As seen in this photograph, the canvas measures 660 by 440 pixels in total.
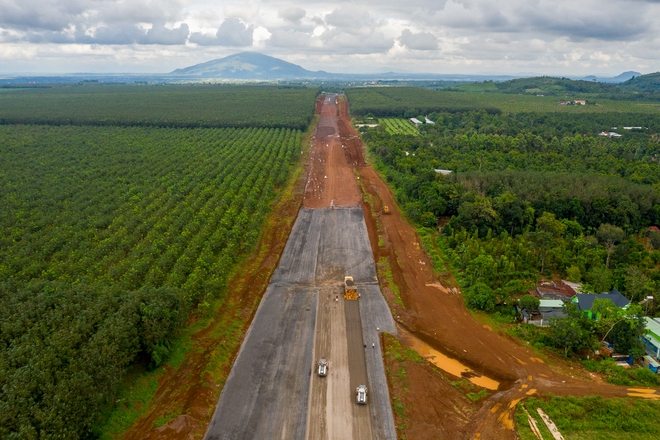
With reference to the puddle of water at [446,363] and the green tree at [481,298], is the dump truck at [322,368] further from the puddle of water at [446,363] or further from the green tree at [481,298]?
the green tree at [481,298]

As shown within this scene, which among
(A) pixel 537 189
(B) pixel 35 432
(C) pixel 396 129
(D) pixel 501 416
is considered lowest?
(D) pixel 501 416

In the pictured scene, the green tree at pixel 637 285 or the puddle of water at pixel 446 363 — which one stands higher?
the green tree at pixel 637 285

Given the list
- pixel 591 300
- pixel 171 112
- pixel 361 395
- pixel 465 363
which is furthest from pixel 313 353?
pixel 171 112

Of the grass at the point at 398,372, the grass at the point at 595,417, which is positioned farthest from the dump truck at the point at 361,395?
the grass at the point at 595,417

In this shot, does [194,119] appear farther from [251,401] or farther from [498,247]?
[251,401]

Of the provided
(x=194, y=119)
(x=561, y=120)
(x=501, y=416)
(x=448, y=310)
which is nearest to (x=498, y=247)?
(x=448, y=310)

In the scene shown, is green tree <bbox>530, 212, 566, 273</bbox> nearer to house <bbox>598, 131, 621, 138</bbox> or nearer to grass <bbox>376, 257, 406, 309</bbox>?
grass <bbox>376, 257, 406, 309</bbox>

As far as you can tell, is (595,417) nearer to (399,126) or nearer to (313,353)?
(313,353)
